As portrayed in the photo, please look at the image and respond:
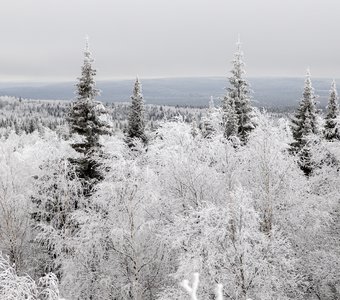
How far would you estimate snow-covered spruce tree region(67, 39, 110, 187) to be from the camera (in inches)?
1031

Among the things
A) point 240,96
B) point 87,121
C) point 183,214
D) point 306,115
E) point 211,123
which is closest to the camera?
point 183,214

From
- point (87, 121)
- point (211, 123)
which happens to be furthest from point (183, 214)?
point (211, 123)

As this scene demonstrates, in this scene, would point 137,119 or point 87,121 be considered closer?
point 87,121

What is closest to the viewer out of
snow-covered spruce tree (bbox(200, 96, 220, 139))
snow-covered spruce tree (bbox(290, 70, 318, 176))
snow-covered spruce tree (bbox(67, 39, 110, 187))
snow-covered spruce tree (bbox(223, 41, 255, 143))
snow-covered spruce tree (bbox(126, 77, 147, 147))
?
snow-covered spruce tree (bbox(67, 39, 110, 187))

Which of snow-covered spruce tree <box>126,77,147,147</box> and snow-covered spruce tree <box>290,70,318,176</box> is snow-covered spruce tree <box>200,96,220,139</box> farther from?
snow-covered spruce tree <box>290,70,318,176</box>

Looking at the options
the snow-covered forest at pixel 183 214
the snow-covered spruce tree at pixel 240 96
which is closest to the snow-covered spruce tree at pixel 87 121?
the snow-covered forest at pixel 183 214

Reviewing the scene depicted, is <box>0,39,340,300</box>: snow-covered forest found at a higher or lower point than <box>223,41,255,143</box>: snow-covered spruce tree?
lower

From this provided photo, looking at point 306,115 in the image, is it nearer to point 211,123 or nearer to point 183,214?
point 211,123

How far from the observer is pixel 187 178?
22531 mm

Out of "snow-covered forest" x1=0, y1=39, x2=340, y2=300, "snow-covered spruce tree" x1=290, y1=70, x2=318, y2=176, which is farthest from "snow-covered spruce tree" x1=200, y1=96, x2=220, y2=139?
"snow-covered spruce tree" x1=290, y1=70, x2=318, y2=176

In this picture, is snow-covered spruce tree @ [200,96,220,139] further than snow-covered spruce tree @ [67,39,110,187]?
Yes

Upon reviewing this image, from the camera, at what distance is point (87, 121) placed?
2617cm

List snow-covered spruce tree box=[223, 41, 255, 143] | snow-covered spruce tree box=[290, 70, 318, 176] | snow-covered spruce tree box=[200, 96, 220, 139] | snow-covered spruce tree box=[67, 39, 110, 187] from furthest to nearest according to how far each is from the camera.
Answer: snow-covered spruce tree box=[290, 70, 318, 176]
snow-covered spruce tree box=[223, 41, 255, 143]
snow-covered spruce tree box=[200, 96, 220, 139]
snow-covered spruce tree box=[67, 39, 110, 187]

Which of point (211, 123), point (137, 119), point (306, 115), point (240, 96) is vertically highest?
point (240, 96)
